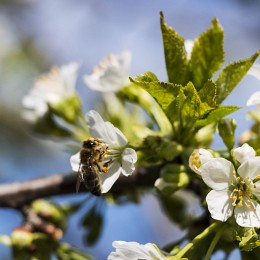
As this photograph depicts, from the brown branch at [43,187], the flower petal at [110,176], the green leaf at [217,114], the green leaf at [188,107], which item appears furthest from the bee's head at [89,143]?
the brown branch at [43,187]

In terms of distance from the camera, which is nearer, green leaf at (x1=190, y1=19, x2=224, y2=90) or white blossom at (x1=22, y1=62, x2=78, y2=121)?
green leaf at (x1=190, y1=19, x2=224, y2=90)

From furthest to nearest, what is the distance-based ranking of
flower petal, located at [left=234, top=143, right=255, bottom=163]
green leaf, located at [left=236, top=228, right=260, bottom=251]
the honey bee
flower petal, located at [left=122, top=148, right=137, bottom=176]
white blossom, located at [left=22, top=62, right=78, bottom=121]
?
white blossom, located at [left=22, top=62, right=78, bottom=121] → the honey bee → flower petal, located at [left=122, top=148, right=137, bottom=176] → flower petal, located at [left=234, top=143, right=255, bottom=163] → green leaf, located at [left=236, top=228, right=260, bottom=251]

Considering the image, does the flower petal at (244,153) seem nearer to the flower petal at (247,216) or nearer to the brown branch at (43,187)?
the flower petal at (247,216)

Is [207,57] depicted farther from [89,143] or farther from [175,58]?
[89,143]

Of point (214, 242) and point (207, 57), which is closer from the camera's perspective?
point (214, 242)

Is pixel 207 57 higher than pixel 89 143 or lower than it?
higher

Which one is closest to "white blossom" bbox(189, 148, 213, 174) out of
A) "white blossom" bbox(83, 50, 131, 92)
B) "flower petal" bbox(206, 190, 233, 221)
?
"flower petal" bbox(206, 190, 233, 221)

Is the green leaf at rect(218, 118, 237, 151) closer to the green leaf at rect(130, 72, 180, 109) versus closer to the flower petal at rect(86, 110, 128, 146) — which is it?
the green leaf at rect(130, 72, 180, 109)

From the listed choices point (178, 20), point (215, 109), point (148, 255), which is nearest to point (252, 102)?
point (215, 109)

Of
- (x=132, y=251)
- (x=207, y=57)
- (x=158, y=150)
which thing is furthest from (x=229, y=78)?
(x=132, y=251)
